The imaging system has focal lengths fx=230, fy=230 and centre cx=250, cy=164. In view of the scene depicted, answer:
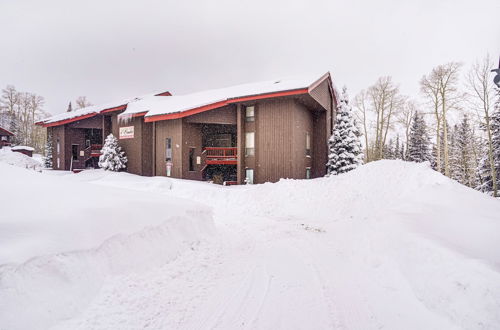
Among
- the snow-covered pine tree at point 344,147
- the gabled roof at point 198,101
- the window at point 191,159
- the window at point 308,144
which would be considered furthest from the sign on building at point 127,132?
the snow-covered pine tree at point 344,147

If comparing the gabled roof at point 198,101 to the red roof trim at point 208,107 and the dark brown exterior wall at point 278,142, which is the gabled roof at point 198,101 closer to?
the red roof trim at point 208,107

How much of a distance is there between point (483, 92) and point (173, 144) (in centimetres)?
2247

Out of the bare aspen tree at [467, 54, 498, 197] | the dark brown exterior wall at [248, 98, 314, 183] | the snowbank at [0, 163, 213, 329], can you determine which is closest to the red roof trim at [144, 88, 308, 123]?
the dark brown exterior wall at [248, 98, 314, 183]

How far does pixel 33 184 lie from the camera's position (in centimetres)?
361

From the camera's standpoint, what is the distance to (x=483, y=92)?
1622cm

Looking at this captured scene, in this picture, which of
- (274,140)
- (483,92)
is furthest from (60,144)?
(483,92)

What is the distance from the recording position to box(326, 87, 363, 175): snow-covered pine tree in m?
17.6

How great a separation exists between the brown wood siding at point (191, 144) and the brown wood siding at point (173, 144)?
280 millimetres

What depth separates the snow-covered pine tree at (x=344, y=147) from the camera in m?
17.6

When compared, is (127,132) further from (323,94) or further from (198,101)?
(323,94)

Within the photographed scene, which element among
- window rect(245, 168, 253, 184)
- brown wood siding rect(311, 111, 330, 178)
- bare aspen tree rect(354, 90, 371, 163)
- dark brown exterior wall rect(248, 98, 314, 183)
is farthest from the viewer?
bare aspen tree rect(354, 90, 371, 163)

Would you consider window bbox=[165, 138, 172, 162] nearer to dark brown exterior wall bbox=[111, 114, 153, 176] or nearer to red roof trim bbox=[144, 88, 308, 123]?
red roof trim bbox=[144, 88, 308, 123]

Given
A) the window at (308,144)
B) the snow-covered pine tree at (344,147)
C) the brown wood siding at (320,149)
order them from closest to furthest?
the snow-covered pine tree at (344,147), the window at (308,144), the brown wood siding at (320,149)

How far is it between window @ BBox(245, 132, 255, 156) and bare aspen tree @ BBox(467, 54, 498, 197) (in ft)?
52.2
